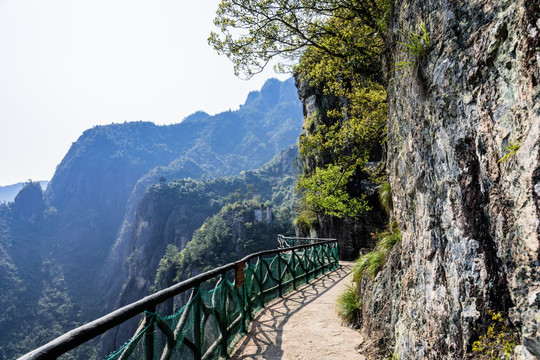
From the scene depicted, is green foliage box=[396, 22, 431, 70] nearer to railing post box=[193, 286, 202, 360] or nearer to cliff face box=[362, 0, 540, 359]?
cliff face box=[362, 0, 540, 359]

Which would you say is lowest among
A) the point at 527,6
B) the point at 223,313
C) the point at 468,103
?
the point at 223,313

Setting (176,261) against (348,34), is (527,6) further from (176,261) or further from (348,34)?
(176,261)

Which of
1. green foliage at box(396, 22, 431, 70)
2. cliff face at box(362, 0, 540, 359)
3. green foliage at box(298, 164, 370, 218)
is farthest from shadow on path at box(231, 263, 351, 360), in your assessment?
green foliage at box(298, 164, 370, 218)

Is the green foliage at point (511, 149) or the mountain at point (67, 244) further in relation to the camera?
the mountain at point (67, 244)

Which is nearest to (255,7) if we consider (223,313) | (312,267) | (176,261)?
(223,313)

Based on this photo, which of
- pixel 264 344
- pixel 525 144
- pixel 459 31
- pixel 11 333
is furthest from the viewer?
pixel 11 333

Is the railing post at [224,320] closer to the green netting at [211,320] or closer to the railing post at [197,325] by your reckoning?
the green netting at [211,320]

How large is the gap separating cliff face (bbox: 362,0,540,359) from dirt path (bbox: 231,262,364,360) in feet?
4.80

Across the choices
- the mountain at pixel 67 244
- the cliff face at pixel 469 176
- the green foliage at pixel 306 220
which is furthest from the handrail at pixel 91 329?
the mountain at pixel 67 244

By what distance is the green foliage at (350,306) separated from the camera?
5.91 meters

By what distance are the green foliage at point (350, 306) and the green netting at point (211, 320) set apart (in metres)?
1.79

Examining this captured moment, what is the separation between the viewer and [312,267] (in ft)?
36.8

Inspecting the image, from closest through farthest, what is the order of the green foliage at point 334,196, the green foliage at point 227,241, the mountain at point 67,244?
the green foliage at point 334,196 → the green foliage at point 227,241 → the mountain at point 67,244

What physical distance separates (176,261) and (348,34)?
251 feet
